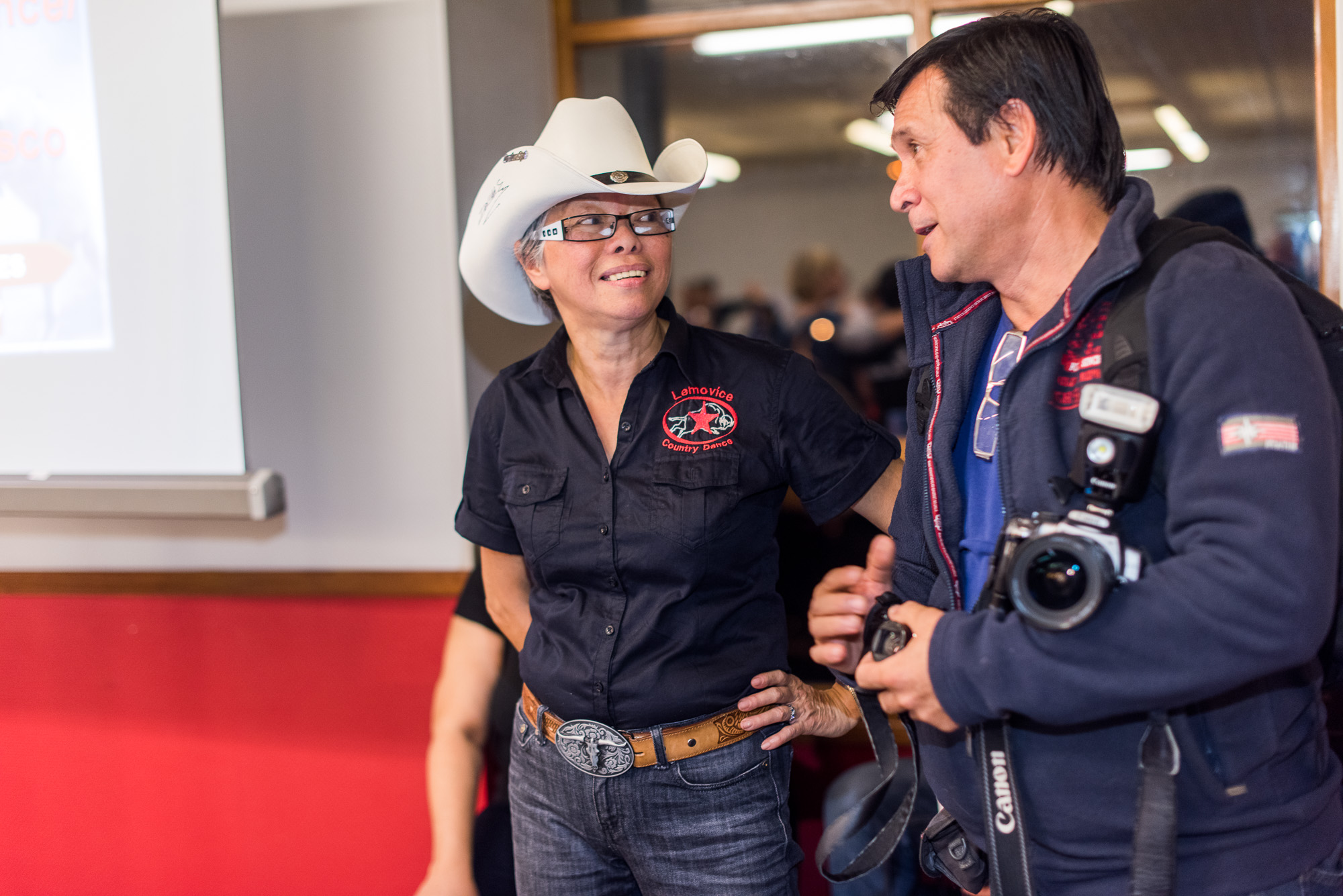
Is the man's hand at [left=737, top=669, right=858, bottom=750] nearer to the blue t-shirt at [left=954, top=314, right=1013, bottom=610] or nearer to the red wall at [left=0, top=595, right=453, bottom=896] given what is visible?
Result: the blue t-shirt at [left=954, top=314, right=1013, bottom=610]

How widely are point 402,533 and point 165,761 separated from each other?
859 millimetres

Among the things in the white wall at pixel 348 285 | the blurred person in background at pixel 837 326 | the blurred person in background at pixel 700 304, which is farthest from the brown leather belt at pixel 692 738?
the blurred person in background at pixel 700 304

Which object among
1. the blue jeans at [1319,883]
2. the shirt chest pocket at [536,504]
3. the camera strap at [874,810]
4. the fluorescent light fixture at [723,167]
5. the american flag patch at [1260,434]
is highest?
the fluorescent light fixture at [723,167]

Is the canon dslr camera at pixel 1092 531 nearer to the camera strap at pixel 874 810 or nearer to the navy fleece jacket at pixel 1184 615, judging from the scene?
the navy fleece jacket at pixel 1184 615

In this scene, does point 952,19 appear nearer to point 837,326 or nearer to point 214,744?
point 214,744

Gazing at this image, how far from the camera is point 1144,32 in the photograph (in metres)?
2.32

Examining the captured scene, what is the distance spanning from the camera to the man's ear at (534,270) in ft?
5.09

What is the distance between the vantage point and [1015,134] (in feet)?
3.43

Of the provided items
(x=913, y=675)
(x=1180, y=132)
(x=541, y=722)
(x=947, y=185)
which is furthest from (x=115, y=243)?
(x=1180, y=132)

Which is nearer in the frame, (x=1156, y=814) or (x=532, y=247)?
(x=1156, y=814)

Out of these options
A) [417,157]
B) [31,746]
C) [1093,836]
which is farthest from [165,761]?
[1093,836]

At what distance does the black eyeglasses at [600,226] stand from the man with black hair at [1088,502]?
0.40 meters

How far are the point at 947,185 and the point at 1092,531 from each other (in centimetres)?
41

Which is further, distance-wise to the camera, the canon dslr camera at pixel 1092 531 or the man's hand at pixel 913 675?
the man's hand at pixel 913 675
